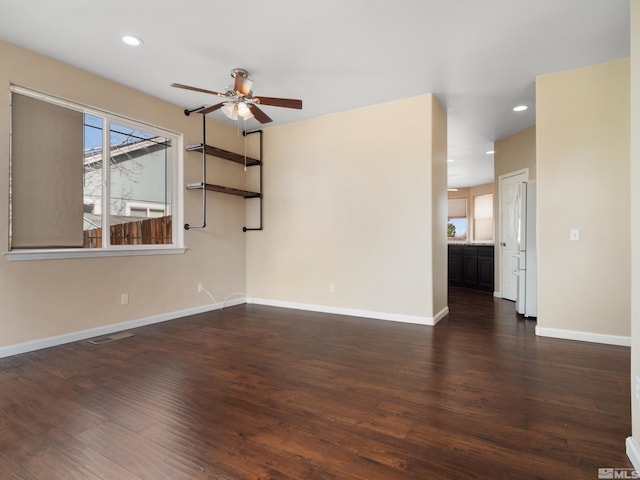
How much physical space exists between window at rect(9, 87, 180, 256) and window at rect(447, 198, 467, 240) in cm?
867

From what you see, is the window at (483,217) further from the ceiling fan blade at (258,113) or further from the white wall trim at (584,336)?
the ceiling fan blade at (258,113)

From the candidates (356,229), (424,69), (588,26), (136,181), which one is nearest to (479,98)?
(424,69)

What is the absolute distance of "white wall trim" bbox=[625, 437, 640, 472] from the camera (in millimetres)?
1517

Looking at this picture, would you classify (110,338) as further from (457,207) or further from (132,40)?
(457,207)

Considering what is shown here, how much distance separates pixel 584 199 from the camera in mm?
3451

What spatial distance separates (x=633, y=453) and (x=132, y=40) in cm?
450

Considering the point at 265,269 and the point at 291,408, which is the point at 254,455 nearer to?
the point at 291,408

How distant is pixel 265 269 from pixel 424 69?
3.62m

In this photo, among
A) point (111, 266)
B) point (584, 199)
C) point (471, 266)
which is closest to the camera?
point (584, 199)

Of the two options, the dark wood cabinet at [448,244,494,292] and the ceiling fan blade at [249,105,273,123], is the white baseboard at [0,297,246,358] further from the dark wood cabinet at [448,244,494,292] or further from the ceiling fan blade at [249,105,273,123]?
the dark wood cabinet at [448,244,494,292]

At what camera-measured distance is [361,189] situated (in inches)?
→ 182

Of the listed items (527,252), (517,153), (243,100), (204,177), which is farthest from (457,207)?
(243,100)

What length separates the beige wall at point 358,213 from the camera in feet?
13.8

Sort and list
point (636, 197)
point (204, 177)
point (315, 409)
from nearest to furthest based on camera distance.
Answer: point (636, 197), point (315, 409), point (204, 177)
